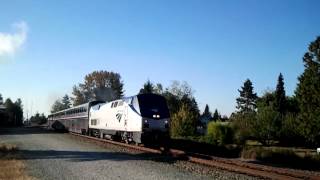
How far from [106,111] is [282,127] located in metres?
45.3

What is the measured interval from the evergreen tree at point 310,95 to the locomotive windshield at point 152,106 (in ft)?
133

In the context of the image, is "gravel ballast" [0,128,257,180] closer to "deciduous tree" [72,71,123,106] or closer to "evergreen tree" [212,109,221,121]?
"deciduous tree" [72,71,123,106]

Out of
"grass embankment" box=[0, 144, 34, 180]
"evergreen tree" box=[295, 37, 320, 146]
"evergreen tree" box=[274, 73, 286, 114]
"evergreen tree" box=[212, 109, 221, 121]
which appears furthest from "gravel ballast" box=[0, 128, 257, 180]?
"evergreen tree" box=[212, 109, 221, 121]

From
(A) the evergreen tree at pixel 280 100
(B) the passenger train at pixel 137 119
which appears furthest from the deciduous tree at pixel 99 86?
(B) the passenger train at pixel 137 119

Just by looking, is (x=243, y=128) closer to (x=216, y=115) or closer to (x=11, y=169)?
(x=11, y=169)

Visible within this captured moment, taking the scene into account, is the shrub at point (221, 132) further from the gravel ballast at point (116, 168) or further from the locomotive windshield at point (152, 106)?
the gravel ballast at point (116, 168)

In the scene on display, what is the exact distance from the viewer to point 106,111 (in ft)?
112

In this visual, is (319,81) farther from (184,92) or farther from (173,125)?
(184,92)

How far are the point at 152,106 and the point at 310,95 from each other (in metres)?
43.6

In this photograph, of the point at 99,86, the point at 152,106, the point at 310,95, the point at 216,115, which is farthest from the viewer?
the point at 216,115

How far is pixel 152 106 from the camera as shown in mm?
26844

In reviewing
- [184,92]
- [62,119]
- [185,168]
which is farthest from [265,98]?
[185,168]

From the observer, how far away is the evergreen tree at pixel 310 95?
63.4 metres

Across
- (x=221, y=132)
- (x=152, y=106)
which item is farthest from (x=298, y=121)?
(x=152, y=106)
